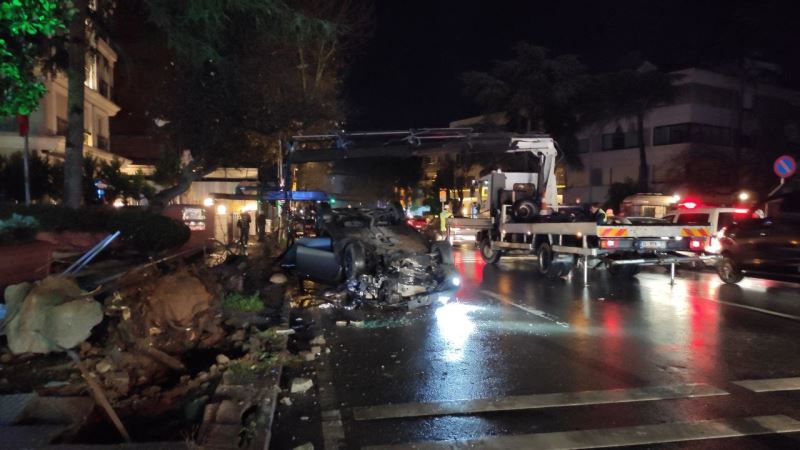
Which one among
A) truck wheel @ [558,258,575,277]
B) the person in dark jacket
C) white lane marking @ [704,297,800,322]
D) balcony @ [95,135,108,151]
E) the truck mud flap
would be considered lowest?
white lane marking @ [704,297,800,322]

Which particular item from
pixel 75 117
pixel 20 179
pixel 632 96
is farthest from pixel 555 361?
pixel 632 96

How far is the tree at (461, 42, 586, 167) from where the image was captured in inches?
1681

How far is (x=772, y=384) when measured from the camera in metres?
5.93

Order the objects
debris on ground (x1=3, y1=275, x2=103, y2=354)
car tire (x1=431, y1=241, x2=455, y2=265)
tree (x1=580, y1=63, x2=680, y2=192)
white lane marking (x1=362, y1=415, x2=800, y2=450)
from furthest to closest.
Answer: tree (x1=580, y1=63, x2=680, y2=192) → car tire (x1=431, y1=241, x2=455, y2=265) → debris on ground (x1=3, y1=275, x2=103, y2=354) → white lane marking (x1=362, y1=415, x2=800, y2=450)

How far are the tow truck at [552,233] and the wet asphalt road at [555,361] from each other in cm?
142

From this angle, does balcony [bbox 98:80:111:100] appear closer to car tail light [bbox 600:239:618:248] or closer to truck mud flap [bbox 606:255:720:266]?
car tail light [bbox 600:239:618:248]

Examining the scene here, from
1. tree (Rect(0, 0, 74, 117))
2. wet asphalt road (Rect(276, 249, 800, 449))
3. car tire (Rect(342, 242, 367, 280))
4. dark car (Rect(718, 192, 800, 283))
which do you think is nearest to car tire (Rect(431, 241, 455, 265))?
wet asphalt road (Rect(276, 249, 800, 449))

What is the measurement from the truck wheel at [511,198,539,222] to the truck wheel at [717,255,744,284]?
192 inches

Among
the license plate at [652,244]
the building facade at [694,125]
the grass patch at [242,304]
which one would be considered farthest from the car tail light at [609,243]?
the building facade at [694,125]

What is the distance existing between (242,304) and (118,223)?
21.6 feet

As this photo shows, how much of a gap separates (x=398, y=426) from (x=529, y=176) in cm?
1377

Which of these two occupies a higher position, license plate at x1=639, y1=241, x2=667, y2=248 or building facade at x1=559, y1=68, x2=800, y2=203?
building facade at x1=559, y1=68, x2=800, y2=203

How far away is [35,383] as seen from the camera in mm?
5629

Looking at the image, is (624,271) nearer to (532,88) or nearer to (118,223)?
(118,223)
